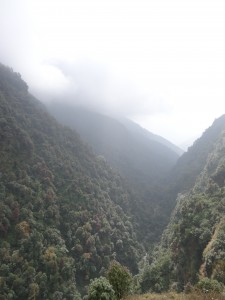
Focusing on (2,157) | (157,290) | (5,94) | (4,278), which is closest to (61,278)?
(4,278)

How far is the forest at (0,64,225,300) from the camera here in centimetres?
7675

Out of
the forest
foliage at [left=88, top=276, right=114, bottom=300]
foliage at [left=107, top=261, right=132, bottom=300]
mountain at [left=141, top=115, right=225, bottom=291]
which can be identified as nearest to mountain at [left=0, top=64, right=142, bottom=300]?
the forest

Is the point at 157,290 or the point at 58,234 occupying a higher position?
the point at 157,290

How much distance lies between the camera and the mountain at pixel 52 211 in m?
88.4

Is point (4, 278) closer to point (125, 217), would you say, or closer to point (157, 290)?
point (157, 290)

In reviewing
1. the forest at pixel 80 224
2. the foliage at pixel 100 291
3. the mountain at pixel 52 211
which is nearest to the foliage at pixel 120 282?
the forest at pixel 80 224

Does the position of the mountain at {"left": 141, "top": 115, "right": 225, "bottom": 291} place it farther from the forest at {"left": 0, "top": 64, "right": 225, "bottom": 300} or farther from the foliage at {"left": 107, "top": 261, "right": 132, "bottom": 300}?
Answer: the foliage at {"left": 107, "top": 261, "right": 132, "bottom": 300}

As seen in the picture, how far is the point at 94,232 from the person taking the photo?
121 meters

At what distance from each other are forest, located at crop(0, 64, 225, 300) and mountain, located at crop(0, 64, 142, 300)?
31 centimetres

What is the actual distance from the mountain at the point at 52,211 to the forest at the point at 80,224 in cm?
31

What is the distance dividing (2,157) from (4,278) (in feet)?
151

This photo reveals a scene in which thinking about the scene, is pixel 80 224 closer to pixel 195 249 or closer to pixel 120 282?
pixel 195 249

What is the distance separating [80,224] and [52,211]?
13352 millimetres

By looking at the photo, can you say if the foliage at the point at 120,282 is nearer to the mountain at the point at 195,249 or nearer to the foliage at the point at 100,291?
the foliage at the point at 100,291
